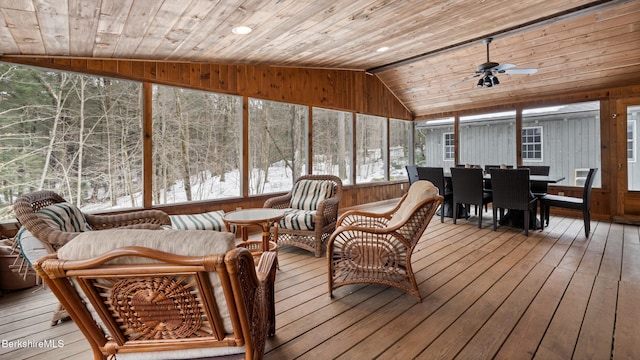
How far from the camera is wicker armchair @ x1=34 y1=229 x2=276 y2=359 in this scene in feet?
3.24

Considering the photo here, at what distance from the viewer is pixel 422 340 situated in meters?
1.89

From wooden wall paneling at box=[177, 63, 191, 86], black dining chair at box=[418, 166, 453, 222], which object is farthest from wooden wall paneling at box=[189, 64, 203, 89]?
black dining chair at box=[418, 166, 453, 222]

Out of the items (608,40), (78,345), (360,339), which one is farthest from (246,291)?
(608,40)

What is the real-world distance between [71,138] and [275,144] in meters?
2.80

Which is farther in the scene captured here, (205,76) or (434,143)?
(434,143)

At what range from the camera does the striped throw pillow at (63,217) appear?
78.8 inches

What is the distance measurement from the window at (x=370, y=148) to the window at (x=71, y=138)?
4.48 metres

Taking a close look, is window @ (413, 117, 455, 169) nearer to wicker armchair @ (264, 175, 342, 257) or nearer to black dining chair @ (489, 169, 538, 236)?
black dining chair @ (489, 169, 538, 236)

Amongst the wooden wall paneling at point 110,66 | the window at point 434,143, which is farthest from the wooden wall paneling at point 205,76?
the window at point 434,143

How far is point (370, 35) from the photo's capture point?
4004mm

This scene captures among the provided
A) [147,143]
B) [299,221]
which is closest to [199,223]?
[299,221]

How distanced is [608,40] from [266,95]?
5305 mm

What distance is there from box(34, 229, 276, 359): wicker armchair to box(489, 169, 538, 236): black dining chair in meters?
4.54

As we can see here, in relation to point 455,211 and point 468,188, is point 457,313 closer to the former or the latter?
point 468,188
